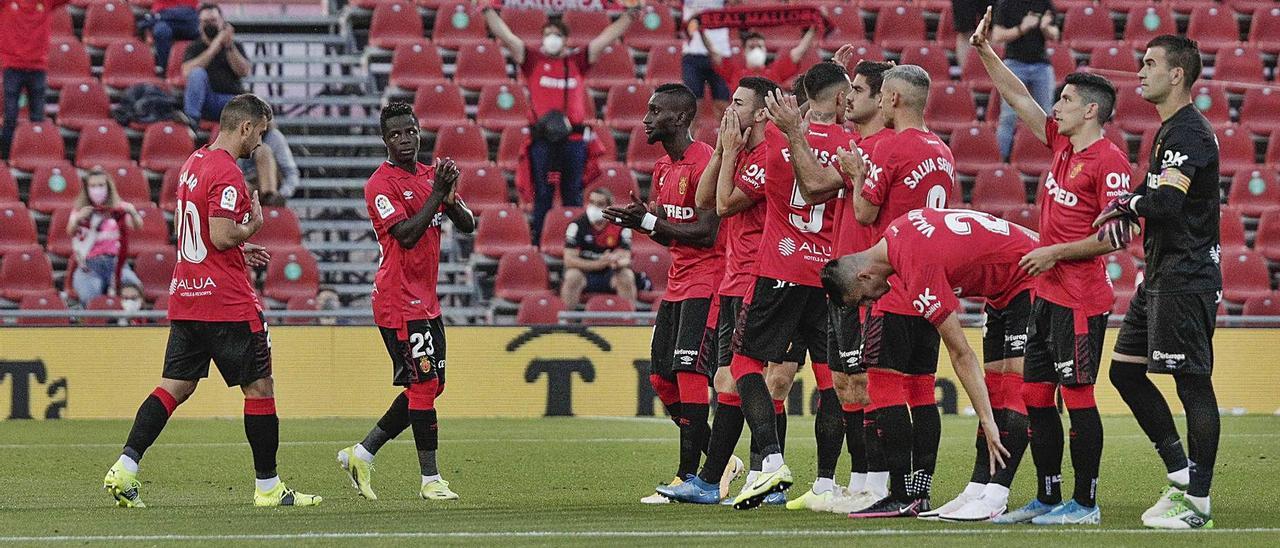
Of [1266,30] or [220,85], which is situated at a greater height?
[1266,30]

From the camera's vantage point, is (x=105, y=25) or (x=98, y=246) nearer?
(x=98, y=246)

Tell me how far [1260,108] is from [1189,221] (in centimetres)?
1419

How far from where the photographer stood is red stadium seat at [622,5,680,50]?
21.5 metres

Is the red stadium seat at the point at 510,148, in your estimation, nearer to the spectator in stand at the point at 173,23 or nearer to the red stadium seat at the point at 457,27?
the red stadium seat at the point at 457,27

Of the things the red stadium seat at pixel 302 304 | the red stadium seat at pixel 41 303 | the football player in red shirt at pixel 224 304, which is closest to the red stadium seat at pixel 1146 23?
the red stadium seat at pixel 302 304

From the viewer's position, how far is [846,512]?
27.1ft

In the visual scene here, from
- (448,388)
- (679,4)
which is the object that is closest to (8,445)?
(448,388)

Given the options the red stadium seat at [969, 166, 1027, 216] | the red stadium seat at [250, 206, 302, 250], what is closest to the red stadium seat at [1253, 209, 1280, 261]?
the red stadium seat at [969, 166, 1027, 216]

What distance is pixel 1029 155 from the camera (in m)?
19.6

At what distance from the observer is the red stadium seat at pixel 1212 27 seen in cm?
2153

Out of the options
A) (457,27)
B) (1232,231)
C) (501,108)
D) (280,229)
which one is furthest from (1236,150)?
(280,229)

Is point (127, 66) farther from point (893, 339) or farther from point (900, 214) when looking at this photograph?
point (893, 339)

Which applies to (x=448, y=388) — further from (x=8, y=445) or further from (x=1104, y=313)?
(x=1104, y=313)

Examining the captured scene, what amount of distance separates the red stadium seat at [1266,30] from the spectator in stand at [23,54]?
48.6 feet
